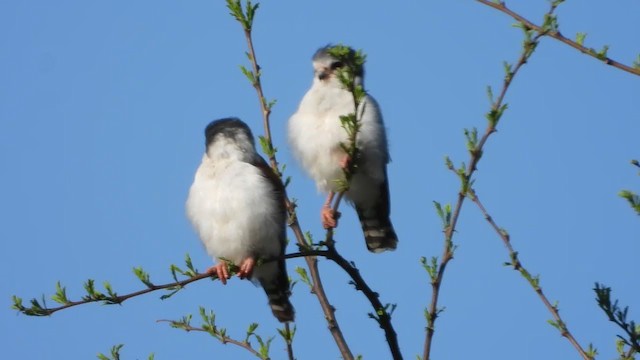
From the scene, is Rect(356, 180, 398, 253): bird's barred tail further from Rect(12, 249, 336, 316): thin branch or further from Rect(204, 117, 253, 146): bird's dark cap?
Rect(12, 249, 336, 316): thin branch

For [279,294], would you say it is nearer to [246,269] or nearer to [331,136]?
[246,269]

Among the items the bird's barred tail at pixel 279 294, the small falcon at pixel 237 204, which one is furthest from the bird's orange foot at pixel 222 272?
the bird's barred tail at pixel 279 294

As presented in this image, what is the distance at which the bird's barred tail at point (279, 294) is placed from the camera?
22.4ft

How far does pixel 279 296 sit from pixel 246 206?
0.98 metres

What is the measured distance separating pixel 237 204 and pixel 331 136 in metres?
0.77

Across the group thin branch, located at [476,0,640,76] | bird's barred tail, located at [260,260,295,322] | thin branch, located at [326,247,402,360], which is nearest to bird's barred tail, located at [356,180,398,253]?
bird's barred tail, located at [260,260,295,322]

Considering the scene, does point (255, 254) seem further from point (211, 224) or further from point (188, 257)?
point (188, 257)

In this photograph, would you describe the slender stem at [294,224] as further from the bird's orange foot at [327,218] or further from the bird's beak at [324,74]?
the bird's beak at [324,74]

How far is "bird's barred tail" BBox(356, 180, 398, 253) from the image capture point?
23.5ft

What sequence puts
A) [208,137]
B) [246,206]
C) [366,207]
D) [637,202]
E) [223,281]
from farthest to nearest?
[366,207], [208,137], [246,206], [223,281], [637,202]

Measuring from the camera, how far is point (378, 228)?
23.8 feet

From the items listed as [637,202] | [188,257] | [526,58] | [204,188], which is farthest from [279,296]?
[637,202]

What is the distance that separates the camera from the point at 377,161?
6512 mm

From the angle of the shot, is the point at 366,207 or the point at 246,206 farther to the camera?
the point at 366,207
